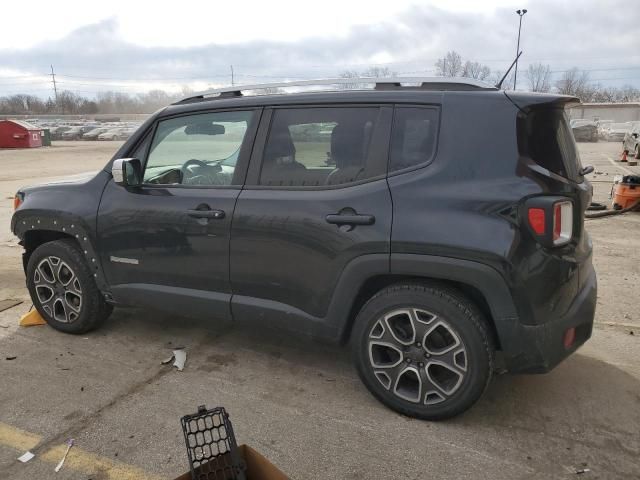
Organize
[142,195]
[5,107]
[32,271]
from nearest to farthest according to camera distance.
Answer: [142,195] → [32,271] → [5,107]

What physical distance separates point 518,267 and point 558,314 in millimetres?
379

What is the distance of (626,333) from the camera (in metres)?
4.14

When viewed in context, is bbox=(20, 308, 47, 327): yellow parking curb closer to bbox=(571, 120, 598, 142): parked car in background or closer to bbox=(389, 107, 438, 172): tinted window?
bbox=(389, 107, 438, 172): tinted window

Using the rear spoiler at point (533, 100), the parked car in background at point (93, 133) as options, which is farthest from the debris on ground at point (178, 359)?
the parked car in background at point (93, 133)

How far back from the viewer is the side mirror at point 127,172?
3566 mm

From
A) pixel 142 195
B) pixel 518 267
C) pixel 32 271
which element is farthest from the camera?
pixel 32 271

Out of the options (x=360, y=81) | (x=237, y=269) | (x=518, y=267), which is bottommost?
(x=237, y=269)

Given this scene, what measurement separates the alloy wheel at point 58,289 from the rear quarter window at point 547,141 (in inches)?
131

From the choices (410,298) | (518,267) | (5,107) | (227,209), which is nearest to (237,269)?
(227,209)

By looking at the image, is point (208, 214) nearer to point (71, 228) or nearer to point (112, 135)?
point (71, 228)

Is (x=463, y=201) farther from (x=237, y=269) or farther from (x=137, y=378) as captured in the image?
(x=137, y=378)

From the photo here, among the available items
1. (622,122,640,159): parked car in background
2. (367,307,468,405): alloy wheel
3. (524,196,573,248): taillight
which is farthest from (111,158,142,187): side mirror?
(622,122,640,159): parked car in background

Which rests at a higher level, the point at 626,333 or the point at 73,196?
the point at 73,196

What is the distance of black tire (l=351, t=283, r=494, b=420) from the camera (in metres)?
2.76
